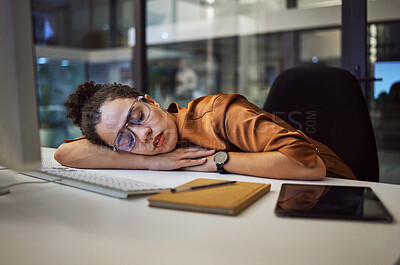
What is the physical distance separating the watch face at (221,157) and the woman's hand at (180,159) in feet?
0.16

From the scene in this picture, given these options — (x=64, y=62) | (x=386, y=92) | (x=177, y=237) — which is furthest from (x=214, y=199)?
(x=64, y=62)

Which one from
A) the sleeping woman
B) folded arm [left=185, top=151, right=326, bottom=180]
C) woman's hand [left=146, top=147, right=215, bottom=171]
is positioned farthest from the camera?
woman's hand [left=146, top=147, right=215, bottom=171]

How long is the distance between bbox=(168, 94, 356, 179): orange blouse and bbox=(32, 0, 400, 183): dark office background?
0.82 m

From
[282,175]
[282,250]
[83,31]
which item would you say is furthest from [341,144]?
[83,31]

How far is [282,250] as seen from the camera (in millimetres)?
500

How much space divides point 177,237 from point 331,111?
111 centimetres

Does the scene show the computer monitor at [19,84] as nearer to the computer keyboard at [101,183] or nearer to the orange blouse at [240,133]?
the computer keyboard at [101,183]

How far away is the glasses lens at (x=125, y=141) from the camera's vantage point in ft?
4.03

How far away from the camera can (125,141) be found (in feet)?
4.14

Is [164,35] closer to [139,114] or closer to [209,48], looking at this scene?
[209,48]

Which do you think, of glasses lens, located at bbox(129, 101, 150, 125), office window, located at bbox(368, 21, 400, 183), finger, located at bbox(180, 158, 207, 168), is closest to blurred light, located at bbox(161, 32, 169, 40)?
office window, located at bbox(368, 21, 400, 183)

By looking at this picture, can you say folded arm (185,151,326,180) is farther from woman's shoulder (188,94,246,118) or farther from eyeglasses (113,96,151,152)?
eyeglasses (113,96,151,152)

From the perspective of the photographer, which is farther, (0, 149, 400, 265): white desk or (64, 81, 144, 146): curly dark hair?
(64, 81, 144, 146): curly dark hair

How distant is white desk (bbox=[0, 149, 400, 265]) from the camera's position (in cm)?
48
